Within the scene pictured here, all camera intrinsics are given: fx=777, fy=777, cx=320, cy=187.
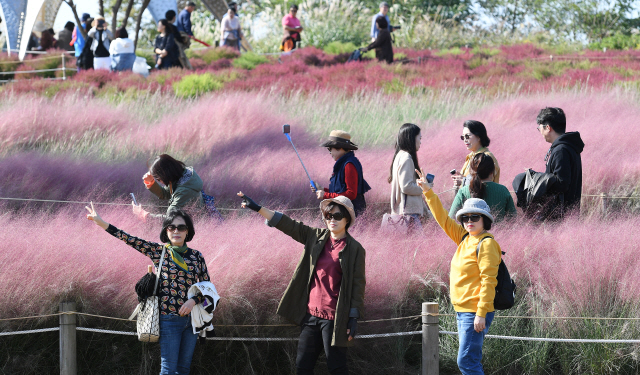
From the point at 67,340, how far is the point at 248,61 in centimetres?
1513

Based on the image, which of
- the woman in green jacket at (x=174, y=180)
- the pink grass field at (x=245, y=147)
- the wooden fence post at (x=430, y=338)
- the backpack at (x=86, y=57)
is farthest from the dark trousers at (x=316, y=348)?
the backpack at (x=86, y=57)

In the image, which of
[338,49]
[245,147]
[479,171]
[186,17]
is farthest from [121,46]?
[479,171]

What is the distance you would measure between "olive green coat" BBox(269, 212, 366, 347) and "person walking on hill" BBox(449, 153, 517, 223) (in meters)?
1.21

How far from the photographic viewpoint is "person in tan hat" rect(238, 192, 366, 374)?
4504 mm

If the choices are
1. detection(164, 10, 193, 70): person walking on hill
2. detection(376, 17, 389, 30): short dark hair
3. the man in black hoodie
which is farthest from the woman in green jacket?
detection(376, 17, 389, 30): short dark hair

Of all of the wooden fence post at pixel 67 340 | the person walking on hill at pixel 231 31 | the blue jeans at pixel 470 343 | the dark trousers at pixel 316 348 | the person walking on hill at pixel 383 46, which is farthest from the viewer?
the person walking on hill at pixel 231 31

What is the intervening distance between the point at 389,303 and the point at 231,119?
241 inches

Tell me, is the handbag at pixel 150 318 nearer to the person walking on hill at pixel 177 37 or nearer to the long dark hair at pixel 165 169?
the long dark hair at pixel 165 169

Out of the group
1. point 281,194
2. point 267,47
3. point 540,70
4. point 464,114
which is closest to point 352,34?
point 267,47

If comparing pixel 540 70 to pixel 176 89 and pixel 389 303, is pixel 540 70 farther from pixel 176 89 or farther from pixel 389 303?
pixel 389 303

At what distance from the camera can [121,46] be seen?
53.8 feet

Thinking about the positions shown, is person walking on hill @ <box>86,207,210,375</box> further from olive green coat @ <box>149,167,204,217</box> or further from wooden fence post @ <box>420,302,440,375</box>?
wooden fence post @ <box>420,302,440,375</box>

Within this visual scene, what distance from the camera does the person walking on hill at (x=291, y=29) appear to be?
72.3 ft

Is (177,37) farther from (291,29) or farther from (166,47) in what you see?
(291,29)
